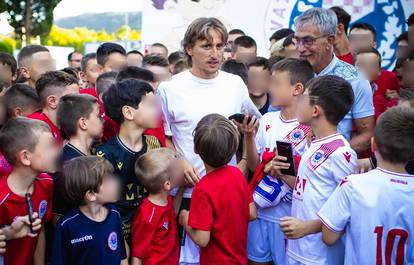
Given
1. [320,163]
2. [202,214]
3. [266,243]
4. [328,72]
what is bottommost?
[266,243]

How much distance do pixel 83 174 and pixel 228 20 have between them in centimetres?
752

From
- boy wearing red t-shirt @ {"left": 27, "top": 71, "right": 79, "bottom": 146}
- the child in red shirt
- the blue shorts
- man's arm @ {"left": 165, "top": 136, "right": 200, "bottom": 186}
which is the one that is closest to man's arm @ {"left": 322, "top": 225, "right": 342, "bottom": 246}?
the blue shorts

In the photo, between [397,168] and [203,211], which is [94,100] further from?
[397,168]

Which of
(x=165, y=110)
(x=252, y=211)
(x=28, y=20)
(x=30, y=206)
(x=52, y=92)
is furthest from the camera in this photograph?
(x=28, y=20)

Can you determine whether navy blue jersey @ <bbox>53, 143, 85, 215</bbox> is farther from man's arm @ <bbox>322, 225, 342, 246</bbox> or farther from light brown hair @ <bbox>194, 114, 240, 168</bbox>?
man's arm @ <bbox>322, 225, 342, 246</bbox>

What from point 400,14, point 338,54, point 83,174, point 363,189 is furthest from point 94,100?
point 400,14

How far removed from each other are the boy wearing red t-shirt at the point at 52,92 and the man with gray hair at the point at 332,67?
197cm

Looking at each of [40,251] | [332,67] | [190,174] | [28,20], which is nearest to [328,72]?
[332,67]

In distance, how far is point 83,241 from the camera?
288 centimetres

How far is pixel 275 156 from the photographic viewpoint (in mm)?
3281

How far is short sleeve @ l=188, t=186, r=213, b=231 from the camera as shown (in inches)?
118

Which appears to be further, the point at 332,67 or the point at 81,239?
the point at 332,67

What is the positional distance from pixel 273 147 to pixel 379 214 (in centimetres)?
116

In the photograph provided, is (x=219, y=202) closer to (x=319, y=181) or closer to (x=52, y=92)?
(x=319, y=181)
